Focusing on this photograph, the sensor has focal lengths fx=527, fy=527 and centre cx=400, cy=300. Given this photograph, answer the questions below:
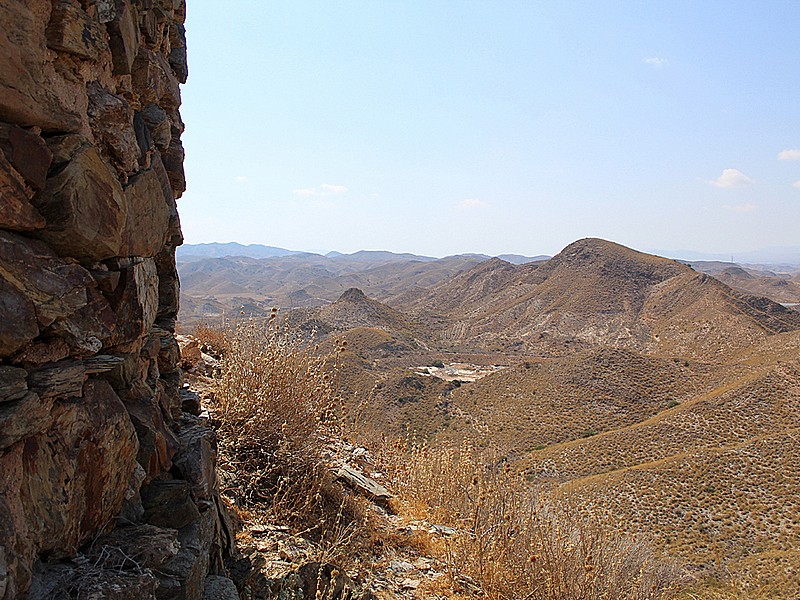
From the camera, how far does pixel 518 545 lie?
4004mm

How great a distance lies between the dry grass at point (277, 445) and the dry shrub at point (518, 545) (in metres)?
0.94

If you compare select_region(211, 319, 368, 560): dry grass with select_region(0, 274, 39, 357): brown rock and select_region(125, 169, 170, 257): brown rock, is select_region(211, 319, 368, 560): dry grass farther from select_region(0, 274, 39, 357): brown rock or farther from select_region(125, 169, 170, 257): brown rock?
select_region(0, 274, 39, 357): brown rock

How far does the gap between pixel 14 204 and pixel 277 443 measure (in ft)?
9.41

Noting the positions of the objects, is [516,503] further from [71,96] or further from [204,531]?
[71,96]

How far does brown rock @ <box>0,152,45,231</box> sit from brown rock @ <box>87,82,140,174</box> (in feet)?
1.66

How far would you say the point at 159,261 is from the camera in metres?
3.09

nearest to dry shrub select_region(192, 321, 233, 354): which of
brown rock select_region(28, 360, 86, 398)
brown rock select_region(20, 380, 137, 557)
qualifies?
brown rock select_region(20, 380, 137, 557)

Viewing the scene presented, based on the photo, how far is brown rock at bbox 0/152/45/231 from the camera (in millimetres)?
1609

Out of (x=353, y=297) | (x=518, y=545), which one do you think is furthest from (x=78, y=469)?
(x=353, y=297)

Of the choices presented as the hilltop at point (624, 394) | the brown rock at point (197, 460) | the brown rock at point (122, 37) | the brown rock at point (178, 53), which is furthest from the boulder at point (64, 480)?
the hilltop at point (624, 394)

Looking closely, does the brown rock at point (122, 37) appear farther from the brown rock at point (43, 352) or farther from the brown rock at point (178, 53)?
the brown rock at point (43, 352)

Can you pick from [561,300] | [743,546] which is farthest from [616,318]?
[743,546]

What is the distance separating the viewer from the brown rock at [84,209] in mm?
1800

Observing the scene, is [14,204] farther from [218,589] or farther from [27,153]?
[218,589]
